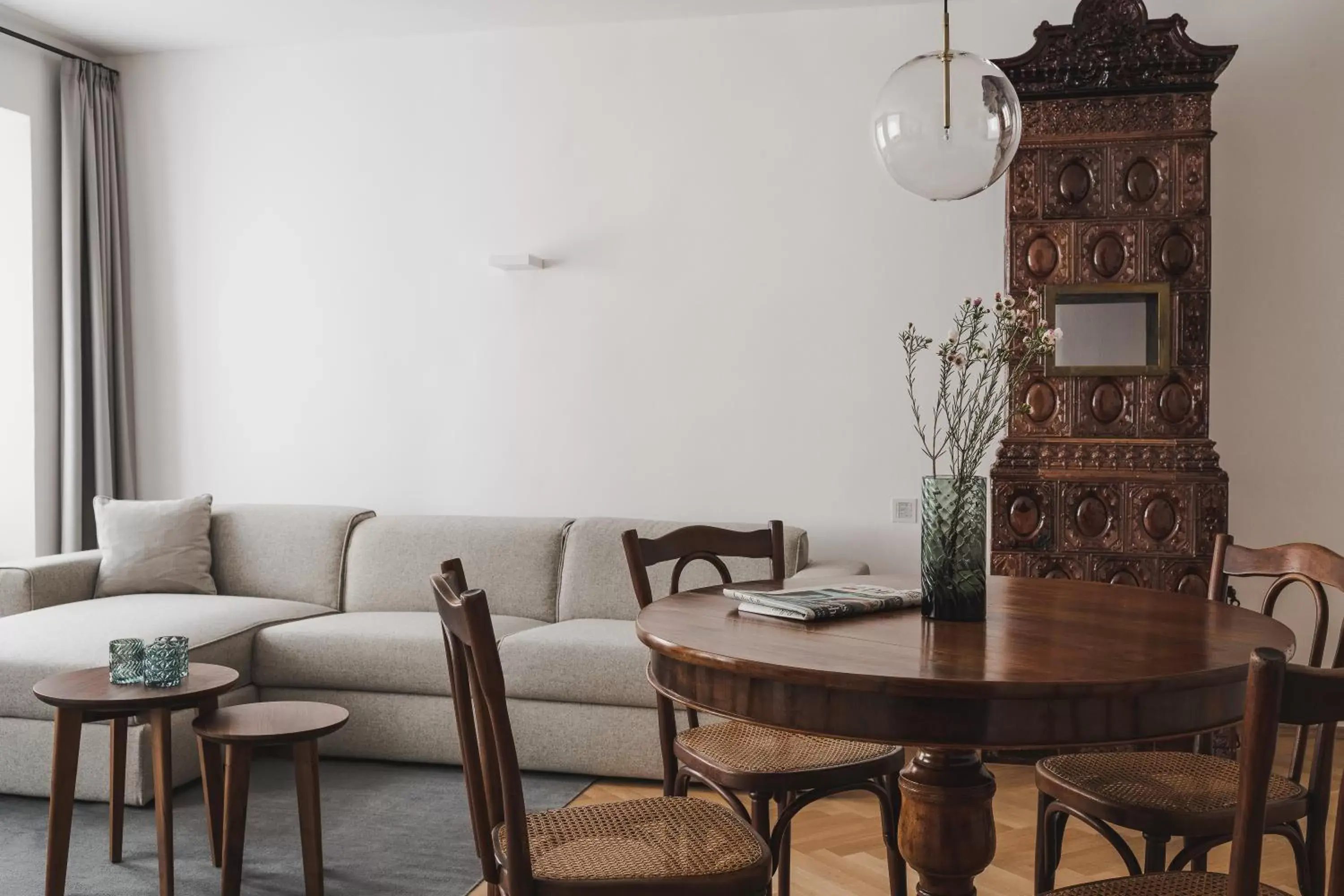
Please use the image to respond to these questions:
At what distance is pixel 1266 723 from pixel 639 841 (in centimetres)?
95

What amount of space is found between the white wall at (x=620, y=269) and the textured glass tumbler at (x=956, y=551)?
95.2 inches

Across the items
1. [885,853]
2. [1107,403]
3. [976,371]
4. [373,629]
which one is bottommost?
[885,853]

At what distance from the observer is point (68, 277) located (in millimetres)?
4852

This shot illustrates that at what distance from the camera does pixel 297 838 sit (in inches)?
124

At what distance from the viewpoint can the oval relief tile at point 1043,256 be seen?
3805 millimetres

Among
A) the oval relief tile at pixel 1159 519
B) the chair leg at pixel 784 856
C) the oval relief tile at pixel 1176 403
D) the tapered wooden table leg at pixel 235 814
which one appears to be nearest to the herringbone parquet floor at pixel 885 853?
the chair leg at pixel 784 856

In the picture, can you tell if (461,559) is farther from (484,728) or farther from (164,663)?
(484,728)

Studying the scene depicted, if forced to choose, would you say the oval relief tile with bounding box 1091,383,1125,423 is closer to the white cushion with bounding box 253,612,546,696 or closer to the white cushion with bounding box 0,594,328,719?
the white cushion with bounding box 253,612,546,696

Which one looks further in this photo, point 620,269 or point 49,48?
point 49,48

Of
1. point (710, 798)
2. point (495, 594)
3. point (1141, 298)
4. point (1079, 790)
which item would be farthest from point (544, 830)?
point (1141, 298)

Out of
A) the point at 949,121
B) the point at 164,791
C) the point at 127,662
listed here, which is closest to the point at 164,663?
the point at 127,662

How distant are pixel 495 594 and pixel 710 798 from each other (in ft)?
3.89

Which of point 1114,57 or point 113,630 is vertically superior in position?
point 1114,57

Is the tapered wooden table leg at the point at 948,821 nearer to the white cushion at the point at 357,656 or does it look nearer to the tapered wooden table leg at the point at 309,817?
the tapered wooden table leg at the point at 309,817
